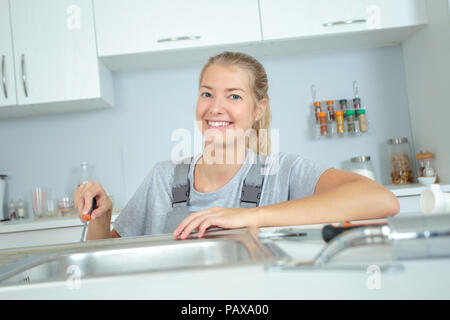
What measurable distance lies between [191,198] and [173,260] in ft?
2.01

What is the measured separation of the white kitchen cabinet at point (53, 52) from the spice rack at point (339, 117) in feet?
4.07

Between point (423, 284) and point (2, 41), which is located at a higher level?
point (2, 41)

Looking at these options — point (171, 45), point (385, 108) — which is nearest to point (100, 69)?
point (171, 45)

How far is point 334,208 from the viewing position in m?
0.86

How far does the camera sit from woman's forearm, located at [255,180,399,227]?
0.84 m

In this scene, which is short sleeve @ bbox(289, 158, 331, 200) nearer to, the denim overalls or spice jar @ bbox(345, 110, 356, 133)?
the denim overalls

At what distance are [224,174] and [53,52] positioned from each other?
54.6 inches

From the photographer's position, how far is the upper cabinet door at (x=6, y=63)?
2.19 meters

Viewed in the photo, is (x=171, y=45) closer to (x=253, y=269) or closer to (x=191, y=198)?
(x=191, y=198)

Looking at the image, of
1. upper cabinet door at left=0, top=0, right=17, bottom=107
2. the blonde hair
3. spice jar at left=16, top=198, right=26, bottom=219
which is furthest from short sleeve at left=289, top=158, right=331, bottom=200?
spice jar at left=16, top=198, right=26, bottom=219

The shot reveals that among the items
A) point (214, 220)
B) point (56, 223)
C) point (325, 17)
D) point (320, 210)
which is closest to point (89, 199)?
point (214, 220)

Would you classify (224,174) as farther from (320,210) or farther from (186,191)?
(320,210)
